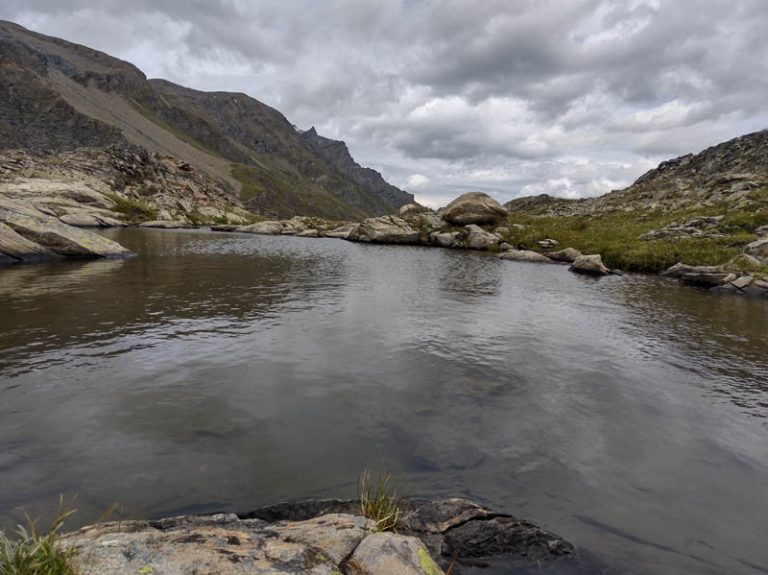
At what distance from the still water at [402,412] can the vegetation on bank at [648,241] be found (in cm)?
2126

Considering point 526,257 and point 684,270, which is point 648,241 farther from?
point 526,257

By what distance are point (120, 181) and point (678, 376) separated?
189 metres

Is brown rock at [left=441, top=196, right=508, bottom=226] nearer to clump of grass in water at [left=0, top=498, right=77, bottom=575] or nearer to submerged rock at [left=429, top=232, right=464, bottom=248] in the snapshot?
submerged rock at [left=429, top=232, right=464, bottom=248]

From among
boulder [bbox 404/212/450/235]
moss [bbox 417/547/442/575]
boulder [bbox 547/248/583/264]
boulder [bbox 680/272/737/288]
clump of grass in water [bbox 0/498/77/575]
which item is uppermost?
boulder [bbox 404/212/450/235]

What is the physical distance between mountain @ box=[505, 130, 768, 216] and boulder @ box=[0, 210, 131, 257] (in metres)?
78.2

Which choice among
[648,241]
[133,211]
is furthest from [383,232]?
[133,211]

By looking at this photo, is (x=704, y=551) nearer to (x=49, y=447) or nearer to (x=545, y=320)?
(x=49, y=447)

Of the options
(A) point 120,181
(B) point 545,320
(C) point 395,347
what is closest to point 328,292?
(C) point 395,347

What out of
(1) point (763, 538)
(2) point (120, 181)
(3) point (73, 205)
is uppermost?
(2) point (120, 181)

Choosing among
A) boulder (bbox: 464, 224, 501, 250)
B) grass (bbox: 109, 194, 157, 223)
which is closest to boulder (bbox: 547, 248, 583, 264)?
boulder (bbox: 464, 224, 501, 250)

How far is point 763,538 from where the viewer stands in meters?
7.47

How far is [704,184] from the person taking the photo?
3226 inches

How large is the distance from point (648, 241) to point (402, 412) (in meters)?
52.9

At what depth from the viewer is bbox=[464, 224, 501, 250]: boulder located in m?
67.2
